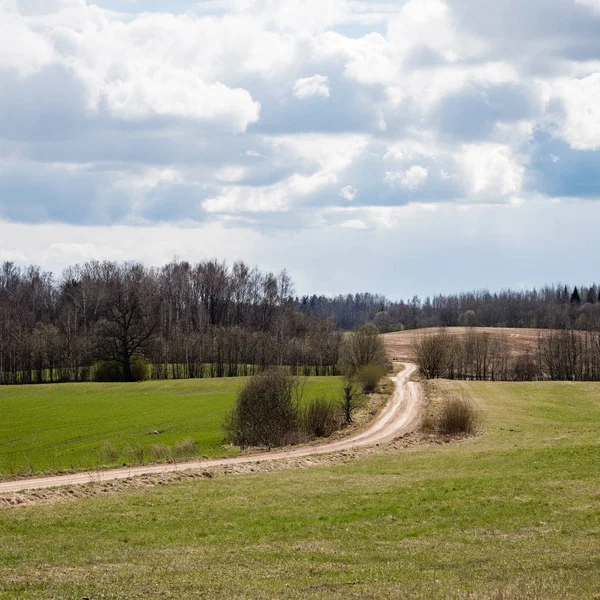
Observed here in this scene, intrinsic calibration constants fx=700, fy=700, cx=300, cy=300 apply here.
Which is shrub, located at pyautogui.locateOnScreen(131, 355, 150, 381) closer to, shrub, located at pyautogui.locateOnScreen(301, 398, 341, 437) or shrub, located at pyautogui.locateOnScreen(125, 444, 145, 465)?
shrub, located at pyautogui.locateOnScreen(125, 444, 145, 465)

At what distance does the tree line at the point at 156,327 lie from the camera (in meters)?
107

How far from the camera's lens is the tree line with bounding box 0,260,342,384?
4227 inches

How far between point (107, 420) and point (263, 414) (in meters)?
21.0

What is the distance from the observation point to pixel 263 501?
950 inches

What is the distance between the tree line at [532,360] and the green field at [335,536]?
7582 centimetres

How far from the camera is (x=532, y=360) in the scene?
11144 centimetres

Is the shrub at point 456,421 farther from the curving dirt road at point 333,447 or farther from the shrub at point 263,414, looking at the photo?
the shrub at point 263,414

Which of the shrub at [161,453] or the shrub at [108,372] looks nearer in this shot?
the shrub at [161,453]

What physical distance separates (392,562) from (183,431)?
4366 cm

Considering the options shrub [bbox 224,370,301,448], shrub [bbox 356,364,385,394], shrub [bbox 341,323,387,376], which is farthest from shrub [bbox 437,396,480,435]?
shrub [bbox 341,323,387,376]

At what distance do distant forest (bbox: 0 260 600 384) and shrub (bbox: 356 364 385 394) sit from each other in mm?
32049

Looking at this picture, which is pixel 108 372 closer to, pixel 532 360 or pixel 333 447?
pixel 532 360

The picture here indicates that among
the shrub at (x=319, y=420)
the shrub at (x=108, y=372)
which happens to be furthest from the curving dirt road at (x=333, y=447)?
the shrub at (x=108, y=372)

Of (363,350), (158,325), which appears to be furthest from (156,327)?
(363,350)
